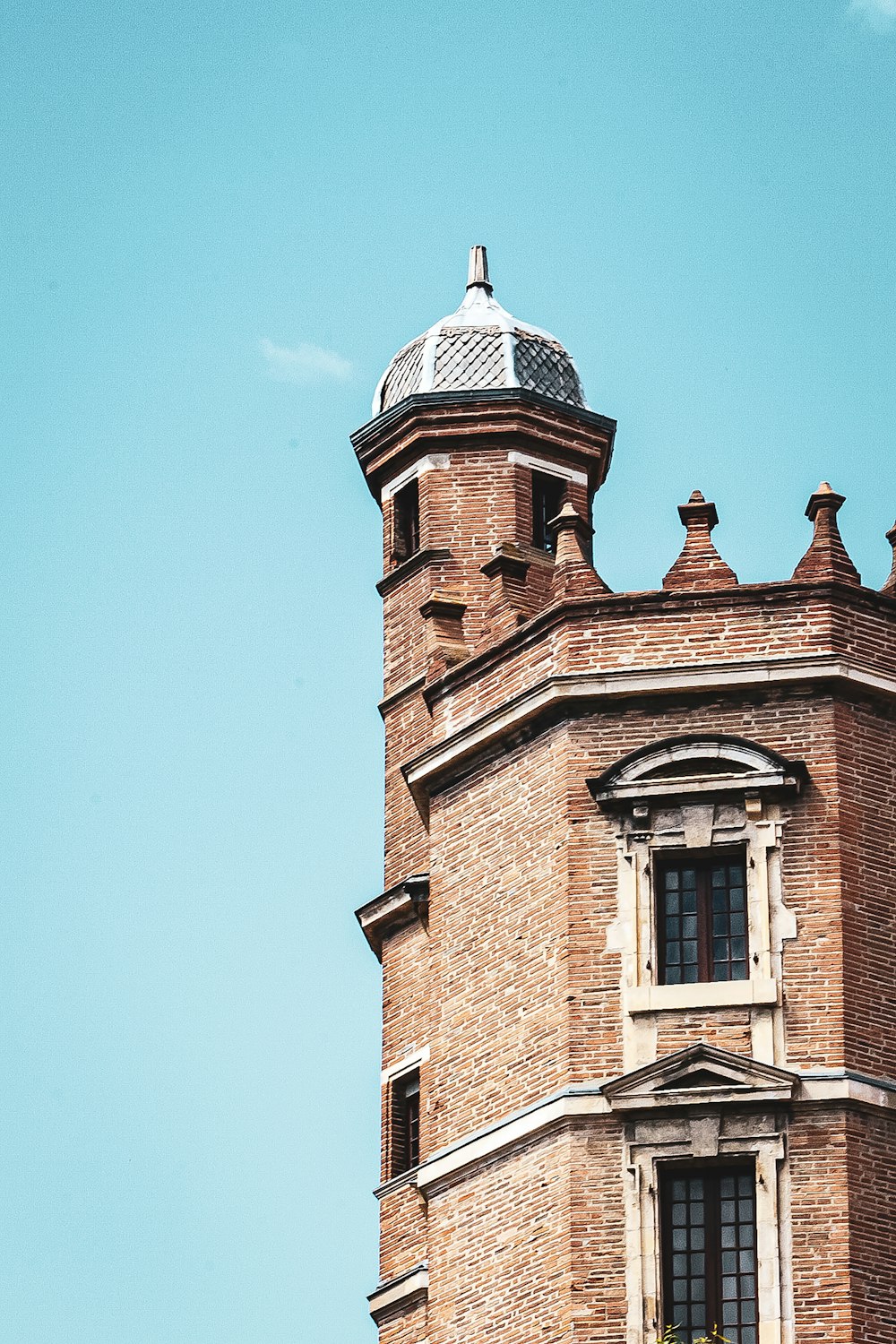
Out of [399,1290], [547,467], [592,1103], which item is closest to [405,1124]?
[399,1290]

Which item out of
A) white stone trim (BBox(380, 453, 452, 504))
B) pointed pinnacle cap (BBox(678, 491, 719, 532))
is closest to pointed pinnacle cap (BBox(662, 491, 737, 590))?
pointed pinnacle cap (BBox(678, 491, 719, 532))

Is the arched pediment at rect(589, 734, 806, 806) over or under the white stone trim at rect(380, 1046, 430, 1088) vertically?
over

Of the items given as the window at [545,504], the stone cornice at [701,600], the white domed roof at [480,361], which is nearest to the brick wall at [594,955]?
the stone cornice at [701,600]

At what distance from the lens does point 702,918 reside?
101ft

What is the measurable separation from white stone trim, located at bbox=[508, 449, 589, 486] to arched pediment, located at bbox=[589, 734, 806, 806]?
307 inches

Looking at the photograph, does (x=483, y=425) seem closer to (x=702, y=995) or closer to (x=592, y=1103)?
(x=702, y=995)

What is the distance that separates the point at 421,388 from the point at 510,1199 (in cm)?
1249

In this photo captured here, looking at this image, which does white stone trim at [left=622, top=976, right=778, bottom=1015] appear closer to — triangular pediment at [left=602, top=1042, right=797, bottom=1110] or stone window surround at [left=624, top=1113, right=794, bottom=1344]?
triangular pediment at [left=602, top=1042, right=797, bottom=1110]

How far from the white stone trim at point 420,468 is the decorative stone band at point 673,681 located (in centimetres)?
627

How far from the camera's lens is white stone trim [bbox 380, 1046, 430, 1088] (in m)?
34.9

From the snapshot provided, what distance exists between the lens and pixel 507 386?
38.4 m

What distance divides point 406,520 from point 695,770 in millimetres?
8882

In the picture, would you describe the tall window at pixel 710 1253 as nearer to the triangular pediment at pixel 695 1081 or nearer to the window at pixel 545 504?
the triangular pediment at pixel 695 1081

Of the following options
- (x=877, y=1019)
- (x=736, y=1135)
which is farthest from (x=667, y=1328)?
(x=877, y=1019)
